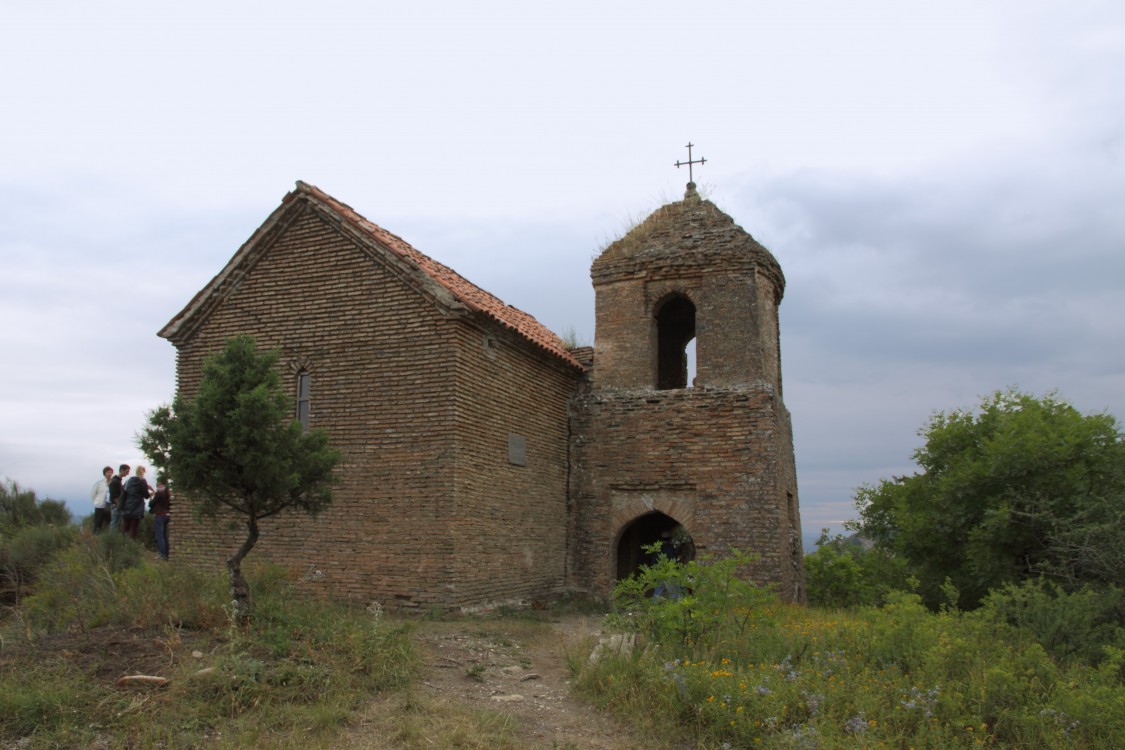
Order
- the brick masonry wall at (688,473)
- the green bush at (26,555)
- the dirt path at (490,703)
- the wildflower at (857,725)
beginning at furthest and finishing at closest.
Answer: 1. the brick masonry wall at (688,473)
2. the green bush at (26,555)
3. the dirt path at (490,703)
4. the wildflower at (857,725)

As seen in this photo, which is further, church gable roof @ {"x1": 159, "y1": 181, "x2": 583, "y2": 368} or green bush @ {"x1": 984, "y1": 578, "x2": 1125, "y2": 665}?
church gable roof @ {"x1": 159, "y1": 181, "x2": 583, "y2": 368}

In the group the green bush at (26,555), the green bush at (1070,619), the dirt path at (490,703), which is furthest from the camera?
the green bush at (26,555)

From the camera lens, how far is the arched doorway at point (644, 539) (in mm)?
17141

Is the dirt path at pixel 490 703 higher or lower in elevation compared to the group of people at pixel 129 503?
lower

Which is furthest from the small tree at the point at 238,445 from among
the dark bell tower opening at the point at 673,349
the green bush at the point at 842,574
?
the green bush at the point at 842,574

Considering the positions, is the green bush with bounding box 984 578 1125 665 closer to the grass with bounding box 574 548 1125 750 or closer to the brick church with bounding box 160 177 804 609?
the grass with bounding box 574 548 1125 750

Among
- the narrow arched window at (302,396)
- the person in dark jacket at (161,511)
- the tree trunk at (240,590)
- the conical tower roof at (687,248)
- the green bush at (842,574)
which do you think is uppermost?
the conical tower roof at (687,248)

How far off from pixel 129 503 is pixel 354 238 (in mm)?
6408

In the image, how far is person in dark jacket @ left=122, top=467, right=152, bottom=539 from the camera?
14609 millimetres

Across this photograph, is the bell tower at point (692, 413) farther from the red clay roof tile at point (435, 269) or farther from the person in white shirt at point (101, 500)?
the person in white shirt at point (101, 500)

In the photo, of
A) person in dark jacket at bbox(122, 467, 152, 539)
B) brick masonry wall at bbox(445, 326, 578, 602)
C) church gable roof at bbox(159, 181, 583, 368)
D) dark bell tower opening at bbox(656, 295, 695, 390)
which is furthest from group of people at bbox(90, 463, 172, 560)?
dark bell tower opening at bbox(656, 295, 695, 390)

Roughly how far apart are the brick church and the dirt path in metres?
1.80

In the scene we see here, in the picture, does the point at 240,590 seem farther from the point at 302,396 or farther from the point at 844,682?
the point at 844,682

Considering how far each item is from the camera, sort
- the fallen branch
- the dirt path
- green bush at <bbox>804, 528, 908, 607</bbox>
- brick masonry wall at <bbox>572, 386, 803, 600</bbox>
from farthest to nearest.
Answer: green bush at <bbox>804, 528, 908, 607</bbox>
brick masonry wall at <bbox>572, 386, 803, 600</bbox>
the fallen branch
the dirt path
